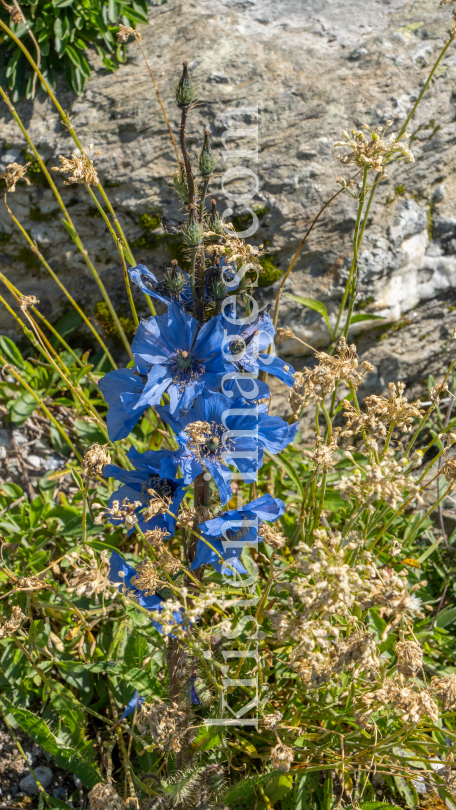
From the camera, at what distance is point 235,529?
5.57 feet

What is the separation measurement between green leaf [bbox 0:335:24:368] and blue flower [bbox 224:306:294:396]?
5.22 ft

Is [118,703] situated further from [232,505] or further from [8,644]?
[232,505]

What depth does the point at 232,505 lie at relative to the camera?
2.45 metres

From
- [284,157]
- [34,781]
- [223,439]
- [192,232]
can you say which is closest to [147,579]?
[223,439]

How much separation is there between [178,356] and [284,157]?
187 cm

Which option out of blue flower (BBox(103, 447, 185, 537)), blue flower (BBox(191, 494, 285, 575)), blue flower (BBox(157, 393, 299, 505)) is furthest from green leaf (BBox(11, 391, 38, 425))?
blue flower (BBox(191, 494, 285, 575))

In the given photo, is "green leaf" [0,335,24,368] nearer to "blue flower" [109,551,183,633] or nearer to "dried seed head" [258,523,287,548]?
"blue flower" [109,551,183,633]

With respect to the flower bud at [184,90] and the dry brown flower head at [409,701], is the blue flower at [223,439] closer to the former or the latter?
the dry brown flower head at [409,701]

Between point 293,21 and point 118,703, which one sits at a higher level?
point 293,21

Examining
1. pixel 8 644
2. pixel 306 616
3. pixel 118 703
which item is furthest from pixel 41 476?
pixel 306 616

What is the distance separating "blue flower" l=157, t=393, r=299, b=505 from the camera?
1518 mm

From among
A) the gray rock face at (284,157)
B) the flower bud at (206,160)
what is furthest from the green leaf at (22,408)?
the flower bud at (206,160)

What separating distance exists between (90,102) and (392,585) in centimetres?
300

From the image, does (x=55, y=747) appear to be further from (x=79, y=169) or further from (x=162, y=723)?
(x=79, y=169)
